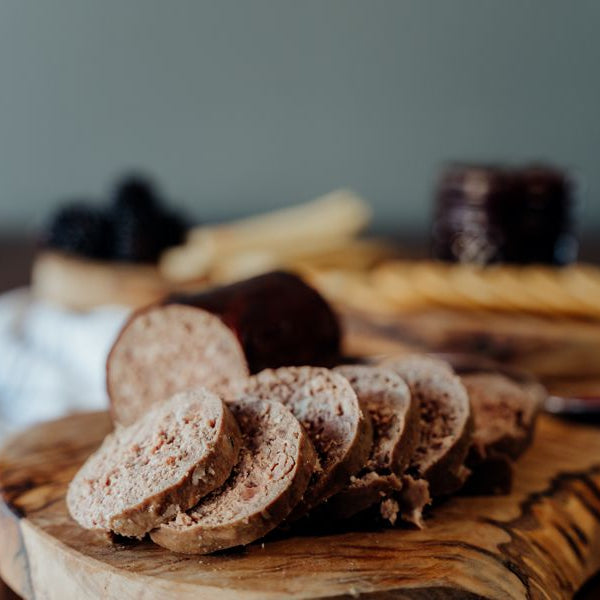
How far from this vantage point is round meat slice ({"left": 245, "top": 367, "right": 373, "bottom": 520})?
2092 millimetres

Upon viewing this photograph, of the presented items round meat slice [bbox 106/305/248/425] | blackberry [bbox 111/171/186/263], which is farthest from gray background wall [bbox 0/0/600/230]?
round meat slice [bbox 106/305/248/425]

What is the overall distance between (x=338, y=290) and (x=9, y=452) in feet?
6.16

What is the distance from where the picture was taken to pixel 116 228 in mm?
4824

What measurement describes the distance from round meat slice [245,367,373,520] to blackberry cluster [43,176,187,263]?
98.5 inches

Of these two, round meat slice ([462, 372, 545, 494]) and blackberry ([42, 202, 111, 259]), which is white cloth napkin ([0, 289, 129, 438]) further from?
round meat slice ([462, 372, 545, 494])

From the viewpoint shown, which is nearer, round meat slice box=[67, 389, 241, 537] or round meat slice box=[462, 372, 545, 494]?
round meat slice box=[67, 389, 241, 537]

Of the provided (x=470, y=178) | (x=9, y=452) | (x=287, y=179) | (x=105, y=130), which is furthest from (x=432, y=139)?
(x=9, y=452)

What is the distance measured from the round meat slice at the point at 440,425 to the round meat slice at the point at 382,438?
6 centimetres

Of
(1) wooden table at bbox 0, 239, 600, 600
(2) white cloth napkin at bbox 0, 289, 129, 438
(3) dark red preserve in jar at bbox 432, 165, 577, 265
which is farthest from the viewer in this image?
(3) dark red preserve in jar at bbox 432, 165, 577, 265

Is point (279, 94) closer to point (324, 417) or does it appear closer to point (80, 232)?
point (80, 232)

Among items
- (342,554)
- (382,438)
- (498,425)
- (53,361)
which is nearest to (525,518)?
(498,425)

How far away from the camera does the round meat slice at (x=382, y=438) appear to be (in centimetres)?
213

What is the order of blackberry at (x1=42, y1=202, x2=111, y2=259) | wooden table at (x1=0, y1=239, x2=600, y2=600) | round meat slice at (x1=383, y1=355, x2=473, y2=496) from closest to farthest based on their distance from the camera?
wooden table at (x1=0, y1=239, x2=600, y2=600) → round meat slice at (x1=383, y1=355, x2=473, y2=496) → blackberry at (x1=42, y1=202, x2=111, y2=259)

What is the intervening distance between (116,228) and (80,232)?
0.62 ft
